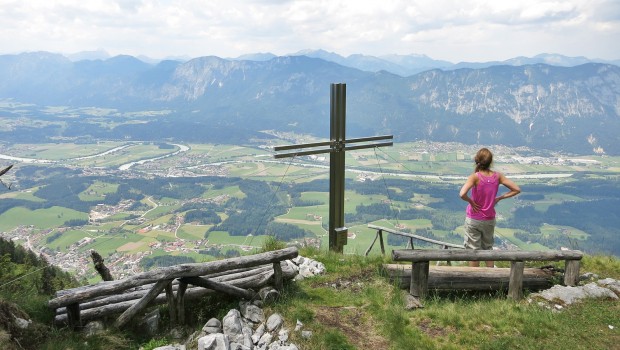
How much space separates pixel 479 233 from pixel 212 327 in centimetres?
479

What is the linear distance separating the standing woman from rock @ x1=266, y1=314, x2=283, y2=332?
3585 millimetres

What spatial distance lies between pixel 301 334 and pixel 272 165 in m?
126

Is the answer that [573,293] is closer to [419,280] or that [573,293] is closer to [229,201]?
[419,280]

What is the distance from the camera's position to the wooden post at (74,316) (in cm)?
540

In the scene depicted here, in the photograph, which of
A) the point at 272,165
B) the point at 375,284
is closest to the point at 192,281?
the point at 375,284

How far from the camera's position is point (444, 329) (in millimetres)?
5879

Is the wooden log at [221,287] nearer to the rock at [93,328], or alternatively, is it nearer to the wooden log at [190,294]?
the wooden log at [190,294]

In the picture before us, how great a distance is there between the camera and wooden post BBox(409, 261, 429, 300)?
6872mm

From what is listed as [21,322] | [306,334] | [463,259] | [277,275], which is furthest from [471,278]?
[21,322]

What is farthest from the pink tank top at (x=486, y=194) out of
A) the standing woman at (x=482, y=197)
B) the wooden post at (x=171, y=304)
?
the wooden post at (x=171, y=304)

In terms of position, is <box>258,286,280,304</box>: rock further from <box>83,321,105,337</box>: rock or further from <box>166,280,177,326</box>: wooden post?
<box>83,321,105,337</box>: rock

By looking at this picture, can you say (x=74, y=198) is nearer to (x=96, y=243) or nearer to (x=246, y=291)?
(x=96, y=243)

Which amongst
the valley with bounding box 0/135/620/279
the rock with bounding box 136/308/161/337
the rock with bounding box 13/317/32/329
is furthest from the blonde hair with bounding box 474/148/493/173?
the valley with bounding box 0/135/620/279

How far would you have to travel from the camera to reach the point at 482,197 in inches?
281
